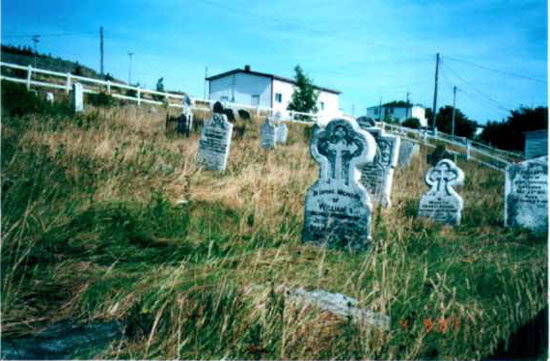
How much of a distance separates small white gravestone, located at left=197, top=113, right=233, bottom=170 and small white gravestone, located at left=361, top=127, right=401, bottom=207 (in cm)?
312

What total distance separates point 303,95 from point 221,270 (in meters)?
31.4

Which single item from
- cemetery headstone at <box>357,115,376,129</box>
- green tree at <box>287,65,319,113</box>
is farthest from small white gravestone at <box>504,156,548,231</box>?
green tree at <box>287,65,319,113</box>

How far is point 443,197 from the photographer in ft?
22.0

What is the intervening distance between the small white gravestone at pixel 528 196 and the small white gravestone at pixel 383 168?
1.94 meters

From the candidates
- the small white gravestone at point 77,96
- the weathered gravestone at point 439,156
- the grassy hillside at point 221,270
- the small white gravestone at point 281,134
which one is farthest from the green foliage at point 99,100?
the weathered gravestone at point 439,156

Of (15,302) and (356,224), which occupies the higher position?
(356,224)

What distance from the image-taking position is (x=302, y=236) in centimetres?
453

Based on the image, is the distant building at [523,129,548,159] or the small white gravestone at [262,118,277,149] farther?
the small white gravestone at [262,118,277,149]

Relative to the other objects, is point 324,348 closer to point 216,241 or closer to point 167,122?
point 216,241

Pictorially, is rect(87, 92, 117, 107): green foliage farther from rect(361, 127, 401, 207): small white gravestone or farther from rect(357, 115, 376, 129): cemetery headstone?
rect(361, 127, 401, 207): small white gravestone

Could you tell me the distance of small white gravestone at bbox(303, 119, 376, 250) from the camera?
429 centimetres

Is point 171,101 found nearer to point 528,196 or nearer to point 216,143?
point 216,143

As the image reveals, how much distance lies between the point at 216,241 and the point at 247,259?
490 mm

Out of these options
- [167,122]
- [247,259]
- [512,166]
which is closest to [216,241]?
[247,259]
